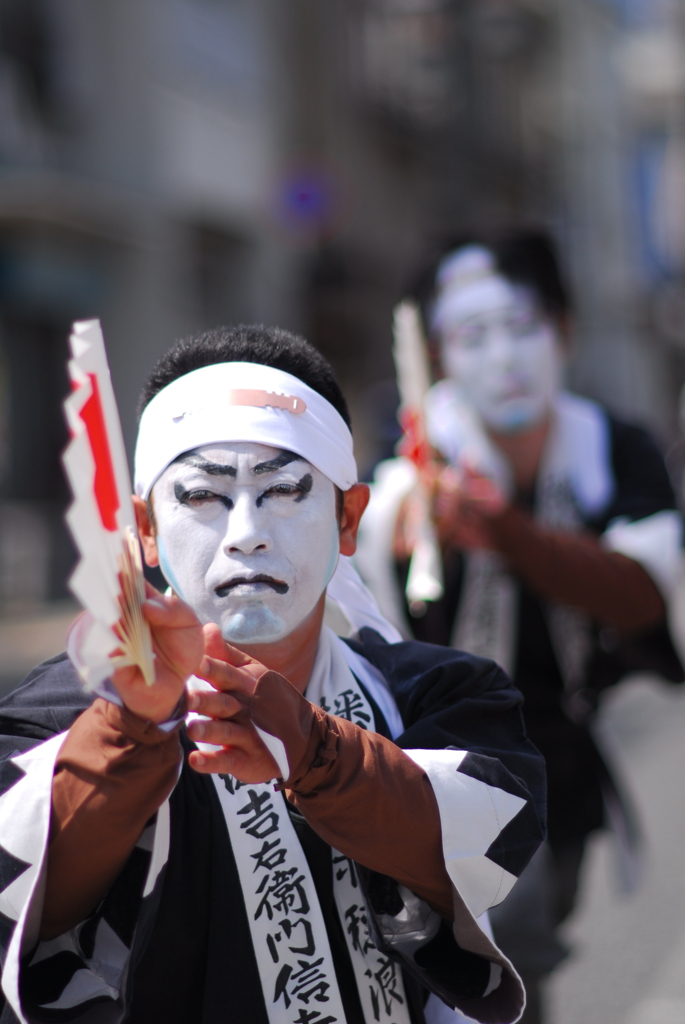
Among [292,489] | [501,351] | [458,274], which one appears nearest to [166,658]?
[292,489]

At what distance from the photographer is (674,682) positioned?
300 centimetres

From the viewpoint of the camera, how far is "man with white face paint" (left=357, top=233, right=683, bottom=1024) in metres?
2.79

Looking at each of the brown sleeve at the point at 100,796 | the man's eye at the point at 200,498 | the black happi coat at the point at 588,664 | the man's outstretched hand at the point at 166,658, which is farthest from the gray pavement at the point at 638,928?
the man's outstretched hand at the point at 166,658

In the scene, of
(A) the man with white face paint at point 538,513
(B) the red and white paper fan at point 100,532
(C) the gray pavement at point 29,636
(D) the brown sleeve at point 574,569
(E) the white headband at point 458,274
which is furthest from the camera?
(C) the gray pavement at point 29,636

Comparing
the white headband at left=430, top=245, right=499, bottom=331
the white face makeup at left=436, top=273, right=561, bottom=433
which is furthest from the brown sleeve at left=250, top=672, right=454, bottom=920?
the white headband at left=430, top=245, right=499, bottom=331

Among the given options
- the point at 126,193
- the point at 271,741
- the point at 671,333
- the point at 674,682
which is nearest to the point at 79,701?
the point at 271,741

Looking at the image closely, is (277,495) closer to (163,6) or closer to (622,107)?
(163,6)

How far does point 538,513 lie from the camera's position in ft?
9.89

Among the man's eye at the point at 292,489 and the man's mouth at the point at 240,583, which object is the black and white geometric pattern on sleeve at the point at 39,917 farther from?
the man's eye at the point at 292,489

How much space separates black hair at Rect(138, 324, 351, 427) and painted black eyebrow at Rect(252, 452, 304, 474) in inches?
5.3

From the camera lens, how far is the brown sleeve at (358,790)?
51.2 inches

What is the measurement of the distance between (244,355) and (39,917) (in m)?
0.70

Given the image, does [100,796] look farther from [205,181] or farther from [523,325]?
[205,181]

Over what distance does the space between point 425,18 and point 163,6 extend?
22.0 feet
